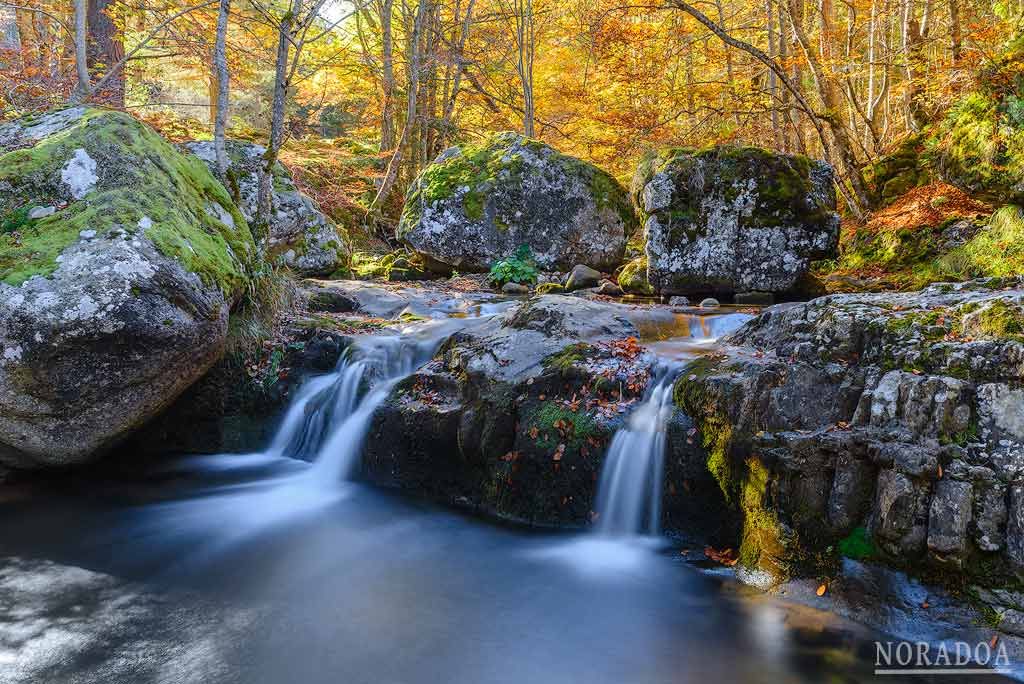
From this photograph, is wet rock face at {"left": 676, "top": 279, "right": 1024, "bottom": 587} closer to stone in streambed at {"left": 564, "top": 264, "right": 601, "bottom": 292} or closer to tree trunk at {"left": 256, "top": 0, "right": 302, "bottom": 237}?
stone in streambed at {"left": 564, "top": 264, "right": 601, "bottom": 292}

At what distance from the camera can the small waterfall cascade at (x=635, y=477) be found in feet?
14.5

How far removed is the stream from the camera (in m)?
3.14

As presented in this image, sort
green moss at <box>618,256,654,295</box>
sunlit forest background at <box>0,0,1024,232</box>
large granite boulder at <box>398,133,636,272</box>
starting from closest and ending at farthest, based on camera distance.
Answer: green moss at <box>618,256,654,295</box>
sunlit forest background at <box>0,0,1024,232</box>
large granite boulder at <box>398,133,636,272</box>

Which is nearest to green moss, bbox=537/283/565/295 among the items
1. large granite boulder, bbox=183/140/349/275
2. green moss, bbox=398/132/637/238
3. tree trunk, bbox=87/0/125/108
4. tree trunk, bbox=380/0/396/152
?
green moss, bbox=398/132/637/238

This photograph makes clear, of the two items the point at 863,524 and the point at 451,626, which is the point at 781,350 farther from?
the point at 451,626

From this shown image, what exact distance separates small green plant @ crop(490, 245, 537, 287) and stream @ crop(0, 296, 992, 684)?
5442 millimetres

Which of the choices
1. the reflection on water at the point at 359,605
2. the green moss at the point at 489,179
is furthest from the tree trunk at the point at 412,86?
the reflection on water at the point at 359,605

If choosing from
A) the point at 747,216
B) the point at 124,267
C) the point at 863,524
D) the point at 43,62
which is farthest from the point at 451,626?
the point at 43,62

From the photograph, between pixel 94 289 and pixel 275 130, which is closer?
pixel 94 289

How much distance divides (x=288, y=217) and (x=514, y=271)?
3912 mm

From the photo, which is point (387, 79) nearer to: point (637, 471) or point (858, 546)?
point (637, 471)

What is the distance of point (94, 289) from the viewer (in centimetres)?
445

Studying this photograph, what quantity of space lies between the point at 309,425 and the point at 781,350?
4.33 m

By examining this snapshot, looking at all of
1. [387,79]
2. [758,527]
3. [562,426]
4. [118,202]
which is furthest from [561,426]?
[387,79]
